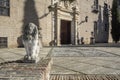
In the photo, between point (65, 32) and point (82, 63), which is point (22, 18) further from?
point (82, 63)

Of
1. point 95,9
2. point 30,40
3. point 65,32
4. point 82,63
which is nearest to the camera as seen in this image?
point 30,40

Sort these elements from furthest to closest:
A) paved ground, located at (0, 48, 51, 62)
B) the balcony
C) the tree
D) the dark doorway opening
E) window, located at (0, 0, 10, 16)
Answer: the tree, the balcony, the dark doorway opening, window, located at (0, 0, 10, 16), paved ground, located at (0, 48, 51, 62)

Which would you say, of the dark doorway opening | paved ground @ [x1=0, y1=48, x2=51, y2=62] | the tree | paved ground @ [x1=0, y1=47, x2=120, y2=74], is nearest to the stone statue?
paved ground @ [x1=0, y1=47, x2=120, y2=74]

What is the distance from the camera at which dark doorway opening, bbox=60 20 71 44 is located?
18828 millimetres

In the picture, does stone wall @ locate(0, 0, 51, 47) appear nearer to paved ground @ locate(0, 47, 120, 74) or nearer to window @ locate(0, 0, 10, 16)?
window @ locate(0, 0, 10, 16)

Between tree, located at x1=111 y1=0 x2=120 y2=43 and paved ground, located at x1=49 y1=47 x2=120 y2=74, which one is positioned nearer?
paved ground, located at x1=49 y1=47 x2=120 y2=74

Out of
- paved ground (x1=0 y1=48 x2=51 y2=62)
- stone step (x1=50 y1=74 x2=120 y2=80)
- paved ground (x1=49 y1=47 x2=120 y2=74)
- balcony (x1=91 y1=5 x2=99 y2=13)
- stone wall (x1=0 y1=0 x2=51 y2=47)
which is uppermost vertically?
balcony (x1=91 y1=5 x2=99 y2=13)

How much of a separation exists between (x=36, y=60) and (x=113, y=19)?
2185 cm

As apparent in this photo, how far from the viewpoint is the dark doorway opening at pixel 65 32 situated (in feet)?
61.8

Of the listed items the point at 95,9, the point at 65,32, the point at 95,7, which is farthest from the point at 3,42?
the point at 95,7

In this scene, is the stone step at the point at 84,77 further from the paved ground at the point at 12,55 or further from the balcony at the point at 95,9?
the balcony at the point at 95,9

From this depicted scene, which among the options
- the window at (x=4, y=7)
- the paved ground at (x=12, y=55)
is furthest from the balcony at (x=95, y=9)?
the paved ground at (x=12, y=55)

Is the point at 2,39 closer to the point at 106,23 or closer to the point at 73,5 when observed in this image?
the point at 73,5

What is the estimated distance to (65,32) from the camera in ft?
62.8
